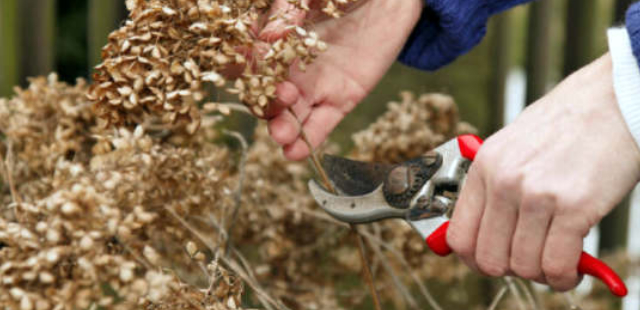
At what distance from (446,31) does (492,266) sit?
1.64 feet

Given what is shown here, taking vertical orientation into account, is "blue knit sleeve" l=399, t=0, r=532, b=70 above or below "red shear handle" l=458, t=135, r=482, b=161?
above

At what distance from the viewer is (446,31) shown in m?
1.17

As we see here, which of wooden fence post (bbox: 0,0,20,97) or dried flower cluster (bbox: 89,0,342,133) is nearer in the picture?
dried flower cluster (bbox: 89,0,342,133)

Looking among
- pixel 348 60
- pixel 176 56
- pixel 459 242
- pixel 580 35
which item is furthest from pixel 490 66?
pixel 176 56

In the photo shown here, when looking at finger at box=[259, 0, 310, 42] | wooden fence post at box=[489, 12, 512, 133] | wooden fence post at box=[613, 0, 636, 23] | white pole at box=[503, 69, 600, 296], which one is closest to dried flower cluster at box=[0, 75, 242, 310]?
finger at box=[259, 0, 310, 42]


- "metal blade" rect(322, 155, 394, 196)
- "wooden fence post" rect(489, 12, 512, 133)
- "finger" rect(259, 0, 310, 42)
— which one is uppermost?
"finger" rect(259, 0, 310, 42)

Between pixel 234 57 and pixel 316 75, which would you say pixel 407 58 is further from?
pixel 234 57

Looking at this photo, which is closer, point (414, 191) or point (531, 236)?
point (531, 236)

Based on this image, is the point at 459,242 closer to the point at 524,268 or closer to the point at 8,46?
the point at 524,268

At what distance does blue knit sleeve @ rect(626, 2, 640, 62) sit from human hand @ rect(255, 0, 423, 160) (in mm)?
447

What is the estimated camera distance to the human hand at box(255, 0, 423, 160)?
1098 mm

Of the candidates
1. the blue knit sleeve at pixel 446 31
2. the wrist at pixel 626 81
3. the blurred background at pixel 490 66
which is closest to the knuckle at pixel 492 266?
the wrist at pixel 626 81

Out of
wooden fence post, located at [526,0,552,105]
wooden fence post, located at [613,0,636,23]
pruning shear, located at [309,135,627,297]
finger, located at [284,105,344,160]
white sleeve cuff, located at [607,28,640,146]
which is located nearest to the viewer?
white sleeve cuff, located at [607,28,640,146]

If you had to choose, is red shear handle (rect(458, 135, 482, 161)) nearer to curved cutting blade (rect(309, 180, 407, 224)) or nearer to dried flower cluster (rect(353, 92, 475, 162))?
curved cutting blade (rect(309, 180, 407, 224))
